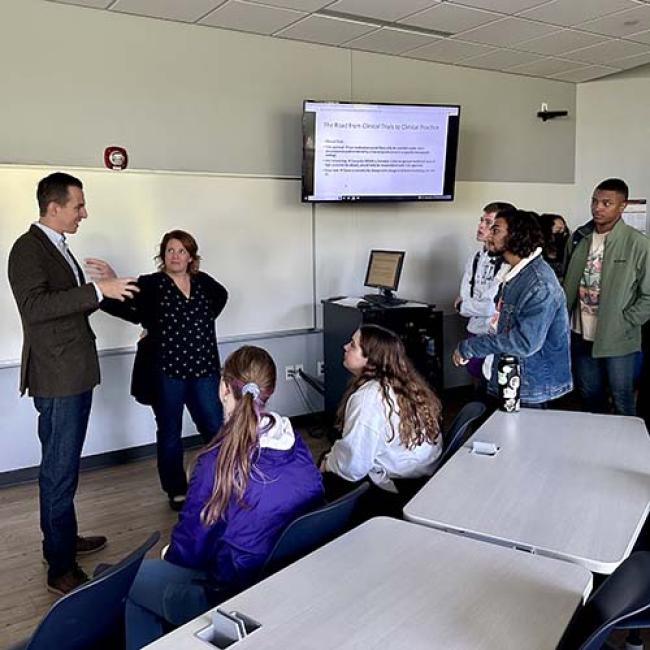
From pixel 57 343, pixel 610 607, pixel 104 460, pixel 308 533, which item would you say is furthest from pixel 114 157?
pixel 610 607

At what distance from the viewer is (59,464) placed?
2605 millimetres

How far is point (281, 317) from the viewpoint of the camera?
4730 millimetres

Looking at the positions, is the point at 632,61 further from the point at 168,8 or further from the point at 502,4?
the point at 168,8

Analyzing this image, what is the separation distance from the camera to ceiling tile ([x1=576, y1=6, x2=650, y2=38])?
418 centimetres

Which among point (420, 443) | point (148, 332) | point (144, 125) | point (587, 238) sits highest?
point (144, 125)

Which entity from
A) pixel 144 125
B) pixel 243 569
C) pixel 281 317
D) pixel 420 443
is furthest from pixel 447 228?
pixel 243 569

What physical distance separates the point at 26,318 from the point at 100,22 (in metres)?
2.16

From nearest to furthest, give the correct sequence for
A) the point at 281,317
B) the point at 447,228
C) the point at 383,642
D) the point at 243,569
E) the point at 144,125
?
the point at 383,642 → the point at 243,569 → the point at 144,125 → the point at 281,317 → the point at 447,228

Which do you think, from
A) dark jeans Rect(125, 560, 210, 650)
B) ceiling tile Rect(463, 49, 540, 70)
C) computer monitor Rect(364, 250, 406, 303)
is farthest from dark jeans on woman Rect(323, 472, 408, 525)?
ceiling tile Rect(463, 49, 540, 70)

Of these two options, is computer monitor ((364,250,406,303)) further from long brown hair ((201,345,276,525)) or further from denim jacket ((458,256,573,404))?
long brown hair ((201,345,276,525))

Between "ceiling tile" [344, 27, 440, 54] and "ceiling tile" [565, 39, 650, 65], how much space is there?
1248 mm

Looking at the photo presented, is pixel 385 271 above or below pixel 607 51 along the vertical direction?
below

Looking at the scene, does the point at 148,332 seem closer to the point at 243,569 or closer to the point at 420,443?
the point at 420,443

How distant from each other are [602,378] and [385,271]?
1.62 metres
